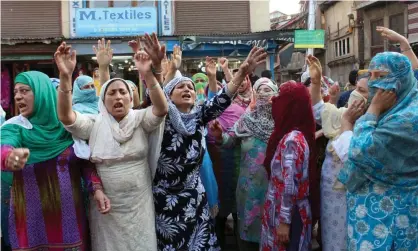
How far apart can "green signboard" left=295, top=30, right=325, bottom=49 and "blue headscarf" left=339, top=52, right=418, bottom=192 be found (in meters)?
7.47

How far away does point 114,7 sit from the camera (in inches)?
462

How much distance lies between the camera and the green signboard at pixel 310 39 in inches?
368

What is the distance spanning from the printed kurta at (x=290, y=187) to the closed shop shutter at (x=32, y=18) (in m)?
11.1

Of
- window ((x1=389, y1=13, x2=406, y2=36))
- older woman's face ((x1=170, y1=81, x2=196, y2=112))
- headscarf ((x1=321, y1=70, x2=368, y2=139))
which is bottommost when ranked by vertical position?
headscarf ((x1=321, y1=70, x2=368, y2=139))

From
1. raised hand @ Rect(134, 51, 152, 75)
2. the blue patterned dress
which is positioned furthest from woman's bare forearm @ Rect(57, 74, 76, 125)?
the blue patterned dress

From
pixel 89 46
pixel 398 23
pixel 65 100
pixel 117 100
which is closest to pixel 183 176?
pixel 117 100

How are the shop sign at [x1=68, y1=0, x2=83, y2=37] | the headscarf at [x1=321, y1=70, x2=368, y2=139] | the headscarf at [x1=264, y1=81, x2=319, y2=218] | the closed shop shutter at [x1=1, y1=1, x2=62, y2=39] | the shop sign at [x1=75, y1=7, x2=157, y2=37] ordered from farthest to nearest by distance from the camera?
the closed shop shutter at [x1=1, y1=1, x2=62, y2=39], the shop sign at [x1=68, y1=0, x2=83, y2=37], the shop sign at [x1=75, y1=7, x2=157, y2=37], the headscarf at [x1=321, y1=70, x2=368, y2=139], the headscarf at [x1=264, y1=81, x2=319, y2=218]

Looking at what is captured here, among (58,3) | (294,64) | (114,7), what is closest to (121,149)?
(114,7)

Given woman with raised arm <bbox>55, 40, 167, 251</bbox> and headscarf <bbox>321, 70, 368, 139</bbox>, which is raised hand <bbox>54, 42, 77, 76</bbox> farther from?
headscarf <bbox>321, 70, 368, 139</bbox>

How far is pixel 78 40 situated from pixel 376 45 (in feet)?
39.7

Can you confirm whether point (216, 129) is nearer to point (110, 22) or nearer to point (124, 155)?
point (124, 155)

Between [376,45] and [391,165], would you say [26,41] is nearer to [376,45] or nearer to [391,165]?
[391,165]

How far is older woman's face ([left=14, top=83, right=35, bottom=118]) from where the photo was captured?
249 cm

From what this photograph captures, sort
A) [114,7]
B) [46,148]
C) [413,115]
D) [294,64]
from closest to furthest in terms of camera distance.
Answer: [413,115]
[46,148]
[114,7]
[294,64]
